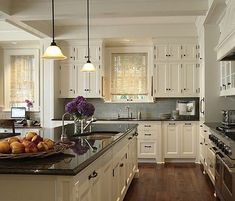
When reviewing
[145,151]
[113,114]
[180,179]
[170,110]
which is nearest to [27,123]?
[113,114]

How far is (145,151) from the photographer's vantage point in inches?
298

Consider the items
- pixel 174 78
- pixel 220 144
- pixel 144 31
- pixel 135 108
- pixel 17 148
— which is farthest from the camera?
pixel 135 108

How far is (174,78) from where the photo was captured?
7715 mm

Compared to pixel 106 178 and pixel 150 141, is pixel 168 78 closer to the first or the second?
pixel 150 141

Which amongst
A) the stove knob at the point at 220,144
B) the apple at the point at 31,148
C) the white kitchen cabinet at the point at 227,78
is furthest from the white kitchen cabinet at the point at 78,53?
the apple at the point at 31,148

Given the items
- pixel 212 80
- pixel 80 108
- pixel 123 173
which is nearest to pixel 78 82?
pixel 212 80

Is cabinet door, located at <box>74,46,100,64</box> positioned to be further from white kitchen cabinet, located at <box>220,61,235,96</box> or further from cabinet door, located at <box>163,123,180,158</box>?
white kitchen cabinet, located at <box>220,61,235,96</box>

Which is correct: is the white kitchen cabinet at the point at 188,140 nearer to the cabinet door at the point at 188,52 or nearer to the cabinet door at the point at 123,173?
the cabinet door at the point at 188,52

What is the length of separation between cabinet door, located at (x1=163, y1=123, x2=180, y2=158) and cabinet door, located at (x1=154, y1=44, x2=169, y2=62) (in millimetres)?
1392

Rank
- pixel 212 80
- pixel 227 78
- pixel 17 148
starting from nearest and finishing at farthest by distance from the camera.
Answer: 1. pixel 17 148
2. pixel 227 78
3. pixel 212 80

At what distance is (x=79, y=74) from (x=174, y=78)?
2.02 meters

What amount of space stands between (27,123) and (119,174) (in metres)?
4.42

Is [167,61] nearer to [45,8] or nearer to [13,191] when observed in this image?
[45,8]

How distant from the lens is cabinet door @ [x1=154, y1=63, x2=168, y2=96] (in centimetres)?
772
